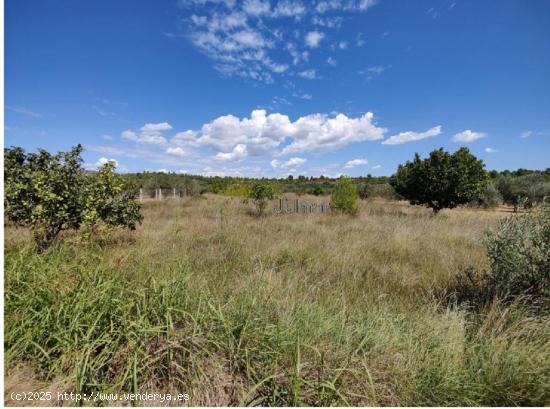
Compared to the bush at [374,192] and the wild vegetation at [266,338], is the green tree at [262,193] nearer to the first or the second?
the wild vegetation at [266,338]

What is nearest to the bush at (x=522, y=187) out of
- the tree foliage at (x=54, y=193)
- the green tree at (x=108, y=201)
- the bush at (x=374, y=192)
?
the bush at (x=374, y=192)

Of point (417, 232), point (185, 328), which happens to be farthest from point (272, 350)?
point (417, 232)

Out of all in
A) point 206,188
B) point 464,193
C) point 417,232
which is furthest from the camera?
point 206,188

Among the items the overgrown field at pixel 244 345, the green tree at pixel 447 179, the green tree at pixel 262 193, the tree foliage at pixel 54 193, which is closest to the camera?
the overgrown field at pixel 244 345

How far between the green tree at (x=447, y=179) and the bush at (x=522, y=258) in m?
13.6

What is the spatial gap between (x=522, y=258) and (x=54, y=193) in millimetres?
7335

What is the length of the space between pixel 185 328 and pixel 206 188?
1702 inches

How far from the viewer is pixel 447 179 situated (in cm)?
1508

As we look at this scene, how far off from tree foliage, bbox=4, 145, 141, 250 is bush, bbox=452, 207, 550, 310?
257 inches

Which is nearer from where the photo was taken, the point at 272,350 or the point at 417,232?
the point at 272,350

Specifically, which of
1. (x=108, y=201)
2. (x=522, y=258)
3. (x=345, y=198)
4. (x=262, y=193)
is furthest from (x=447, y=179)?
(x=108, y=201)

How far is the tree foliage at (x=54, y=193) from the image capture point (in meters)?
4.86

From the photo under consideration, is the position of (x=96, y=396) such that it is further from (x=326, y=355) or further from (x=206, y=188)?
(x=206, y=188)

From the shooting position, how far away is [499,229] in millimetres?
3367
